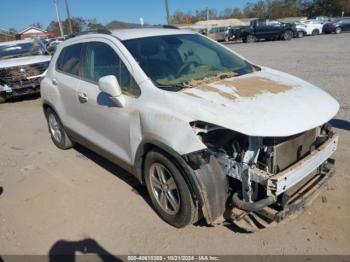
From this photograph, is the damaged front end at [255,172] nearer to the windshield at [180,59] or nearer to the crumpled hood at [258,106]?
the crumpled hood at [258,106]

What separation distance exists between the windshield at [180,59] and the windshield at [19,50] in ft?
31.0

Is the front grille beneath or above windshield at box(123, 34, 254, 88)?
beneath

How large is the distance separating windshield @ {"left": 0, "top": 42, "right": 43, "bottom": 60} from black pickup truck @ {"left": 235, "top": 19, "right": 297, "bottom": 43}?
Result: 24.0 m

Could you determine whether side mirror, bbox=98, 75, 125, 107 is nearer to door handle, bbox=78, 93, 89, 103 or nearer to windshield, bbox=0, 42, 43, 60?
door handle, bbox=78, 93, 89, 103

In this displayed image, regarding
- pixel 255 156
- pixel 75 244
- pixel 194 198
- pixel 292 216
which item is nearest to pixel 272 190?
pixel 255 156

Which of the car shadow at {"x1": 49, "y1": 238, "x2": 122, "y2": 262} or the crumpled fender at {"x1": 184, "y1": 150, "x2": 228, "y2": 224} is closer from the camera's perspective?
the crumpled fender at {"x1": 184, "y1": 150, "x2": 228, "y2": 224}

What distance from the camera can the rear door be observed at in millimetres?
4672

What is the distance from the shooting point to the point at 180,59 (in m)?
4.00

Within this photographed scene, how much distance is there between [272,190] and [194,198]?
704 millimetres

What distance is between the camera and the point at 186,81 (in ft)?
11.8

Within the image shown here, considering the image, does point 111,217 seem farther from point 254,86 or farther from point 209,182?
point 254,86

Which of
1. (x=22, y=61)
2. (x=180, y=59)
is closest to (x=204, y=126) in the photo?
(x=180, y=59)

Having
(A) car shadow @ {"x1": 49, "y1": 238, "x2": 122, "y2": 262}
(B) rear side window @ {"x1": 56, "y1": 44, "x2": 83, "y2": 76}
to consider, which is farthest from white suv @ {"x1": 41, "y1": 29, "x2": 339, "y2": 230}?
(A) car shadow @ {"x1": 49, "y1": 238, "x2": 122, "y2": 262}

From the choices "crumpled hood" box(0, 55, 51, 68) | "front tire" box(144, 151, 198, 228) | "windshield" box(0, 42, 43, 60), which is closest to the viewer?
"front tire" box(144, 151, 198, 228)
